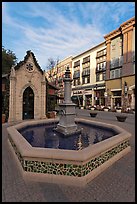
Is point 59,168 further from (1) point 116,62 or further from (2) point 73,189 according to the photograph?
(1) point 116,62

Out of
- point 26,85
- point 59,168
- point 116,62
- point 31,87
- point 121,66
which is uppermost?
point 116,62

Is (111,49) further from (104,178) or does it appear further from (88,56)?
(104,178)

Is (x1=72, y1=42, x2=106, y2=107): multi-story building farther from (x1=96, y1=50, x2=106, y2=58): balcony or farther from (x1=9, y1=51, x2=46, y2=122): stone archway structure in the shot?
(x1=9, y1=51, x2=46, y2=122): stone archway structure

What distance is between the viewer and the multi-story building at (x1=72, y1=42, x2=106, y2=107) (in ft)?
137

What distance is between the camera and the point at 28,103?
1667 cm

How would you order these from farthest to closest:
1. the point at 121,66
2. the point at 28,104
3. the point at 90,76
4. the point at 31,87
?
the point at 90,76 → the point at 121,66 → the point at 28,104 → the point at 31,87

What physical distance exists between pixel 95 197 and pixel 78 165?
86 cm

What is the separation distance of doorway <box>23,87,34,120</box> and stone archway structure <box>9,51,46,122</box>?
0.38 m

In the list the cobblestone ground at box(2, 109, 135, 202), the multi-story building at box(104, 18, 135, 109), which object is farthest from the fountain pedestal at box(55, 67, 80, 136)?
the multi-story building at box(104, 18, 135, 109)

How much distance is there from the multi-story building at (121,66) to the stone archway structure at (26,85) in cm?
2122

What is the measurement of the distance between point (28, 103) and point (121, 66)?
26078mm

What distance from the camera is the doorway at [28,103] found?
1648 centimetres

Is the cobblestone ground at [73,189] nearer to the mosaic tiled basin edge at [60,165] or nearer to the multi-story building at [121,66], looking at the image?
the mosaic tiled basin edge at [60,165]

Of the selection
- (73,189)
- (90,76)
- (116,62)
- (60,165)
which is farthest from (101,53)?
(73,189)
